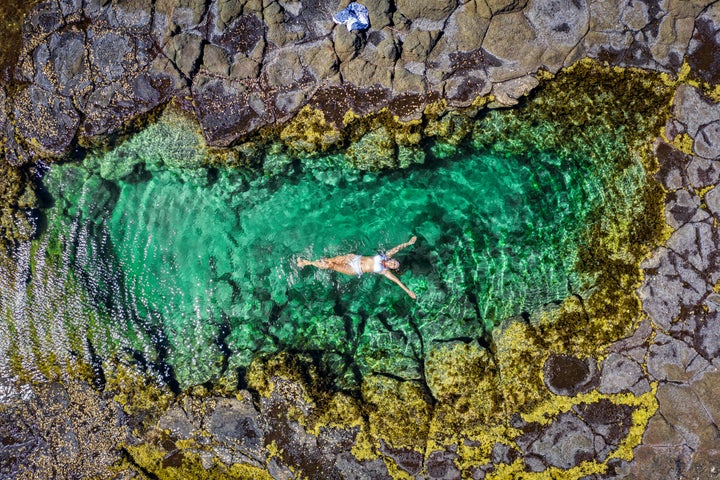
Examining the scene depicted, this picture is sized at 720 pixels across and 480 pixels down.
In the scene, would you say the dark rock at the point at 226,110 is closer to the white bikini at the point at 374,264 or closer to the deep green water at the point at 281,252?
the deep green water at the point at 281,252

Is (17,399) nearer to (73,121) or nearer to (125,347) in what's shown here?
(125,347)

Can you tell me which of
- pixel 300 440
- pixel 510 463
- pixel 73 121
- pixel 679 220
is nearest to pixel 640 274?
pixel 679 220

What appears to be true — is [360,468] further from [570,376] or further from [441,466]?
[570,376]

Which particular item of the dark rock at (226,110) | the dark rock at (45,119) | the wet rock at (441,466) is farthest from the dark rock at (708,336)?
the dark rock at (45,119)

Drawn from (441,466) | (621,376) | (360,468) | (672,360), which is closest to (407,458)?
(441,466)

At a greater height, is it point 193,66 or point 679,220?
point 193,66

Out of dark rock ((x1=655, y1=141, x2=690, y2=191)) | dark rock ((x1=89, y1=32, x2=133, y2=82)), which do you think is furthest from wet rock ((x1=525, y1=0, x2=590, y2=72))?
dark rock ((x1=89, y1=32, x2=133, y2=82))
